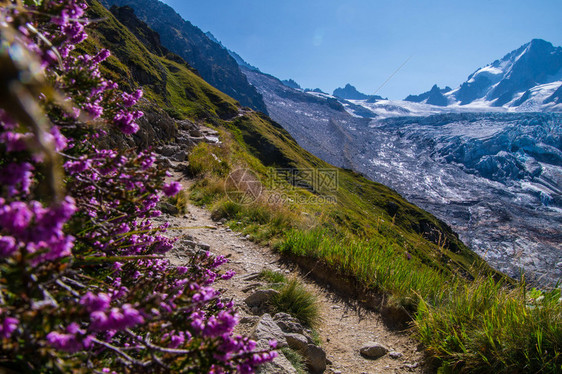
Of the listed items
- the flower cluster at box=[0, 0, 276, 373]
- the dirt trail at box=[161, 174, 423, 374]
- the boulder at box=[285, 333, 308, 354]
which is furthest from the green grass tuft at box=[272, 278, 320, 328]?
the flower cluster at box=[0, 0, 276, 373]

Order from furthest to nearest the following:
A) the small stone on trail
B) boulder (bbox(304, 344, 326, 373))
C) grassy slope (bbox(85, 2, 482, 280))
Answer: grassy slope (bbox(85, 2, 482, 280)), the small stone on trail, boulder (bbox(304, 344, 326, 373))

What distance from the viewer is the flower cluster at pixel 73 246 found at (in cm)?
112

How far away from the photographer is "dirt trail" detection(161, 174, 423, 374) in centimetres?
407

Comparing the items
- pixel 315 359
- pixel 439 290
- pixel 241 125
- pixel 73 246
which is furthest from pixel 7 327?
pixel 241 125

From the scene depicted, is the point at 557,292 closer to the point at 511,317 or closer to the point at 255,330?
the point at 511,317

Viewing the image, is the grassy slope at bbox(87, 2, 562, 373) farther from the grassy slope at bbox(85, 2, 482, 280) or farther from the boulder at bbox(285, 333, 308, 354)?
the boulder at bbox(285, 333, 308, 354)

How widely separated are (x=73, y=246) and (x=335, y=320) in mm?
4478

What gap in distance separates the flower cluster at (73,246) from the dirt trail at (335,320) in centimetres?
139

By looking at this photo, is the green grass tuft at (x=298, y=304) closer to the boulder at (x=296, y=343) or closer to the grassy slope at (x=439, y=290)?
the boulder at (x=296, y=343)

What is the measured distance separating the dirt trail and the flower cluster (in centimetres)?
139

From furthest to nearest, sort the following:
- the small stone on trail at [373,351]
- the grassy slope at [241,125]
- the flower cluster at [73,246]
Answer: the grassy slope at [241,125]
the small stone on trail at [373,351]
the flower cluster at [73,246]

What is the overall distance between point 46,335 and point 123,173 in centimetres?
102

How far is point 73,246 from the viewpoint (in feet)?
5.72

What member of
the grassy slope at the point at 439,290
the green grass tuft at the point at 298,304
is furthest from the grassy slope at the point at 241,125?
the green grass tuft at the point at 298,304
